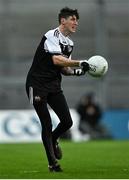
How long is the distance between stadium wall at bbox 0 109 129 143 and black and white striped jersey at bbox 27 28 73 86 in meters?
12.9

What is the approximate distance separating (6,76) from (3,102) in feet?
4.21

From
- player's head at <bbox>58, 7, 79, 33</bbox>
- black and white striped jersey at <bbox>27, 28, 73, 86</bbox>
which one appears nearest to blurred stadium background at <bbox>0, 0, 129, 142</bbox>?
black and white striped jersey at <bbox>27, 28, 73, 86</bbox>

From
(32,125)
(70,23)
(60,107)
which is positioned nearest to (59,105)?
(60,107)

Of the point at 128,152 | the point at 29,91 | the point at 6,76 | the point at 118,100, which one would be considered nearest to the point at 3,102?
the point at 6,76

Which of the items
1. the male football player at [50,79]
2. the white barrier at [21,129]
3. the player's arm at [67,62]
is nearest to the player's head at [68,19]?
the male football player at [50,79]

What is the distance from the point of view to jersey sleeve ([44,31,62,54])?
11.3 m

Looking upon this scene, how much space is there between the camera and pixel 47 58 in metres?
11.4

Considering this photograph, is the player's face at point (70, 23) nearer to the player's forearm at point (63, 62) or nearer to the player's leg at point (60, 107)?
the player's forearm at point (63, 62)

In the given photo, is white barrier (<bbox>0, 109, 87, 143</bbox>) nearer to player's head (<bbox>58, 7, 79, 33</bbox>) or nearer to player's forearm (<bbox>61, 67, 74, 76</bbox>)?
player's forearm (<bbox>61, 67, 74, 76</bbox>)

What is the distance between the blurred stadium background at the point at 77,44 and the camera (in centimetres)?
2834

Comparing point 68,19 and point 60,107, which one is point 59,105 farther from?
point 68,19

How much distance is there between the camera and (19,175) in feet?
35.3

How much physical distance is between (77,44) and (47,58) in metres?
18.4

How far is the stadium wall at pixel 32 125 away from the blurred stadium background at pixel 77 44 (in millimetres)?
1077
